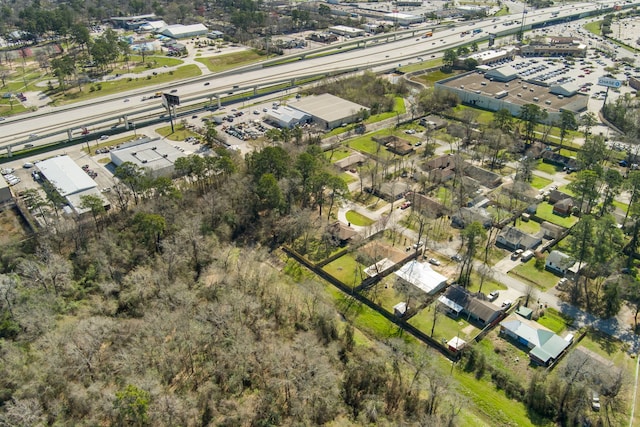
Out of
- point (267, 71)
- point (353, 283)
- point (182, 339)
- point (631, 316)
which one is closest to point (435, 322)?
point (353, 283)

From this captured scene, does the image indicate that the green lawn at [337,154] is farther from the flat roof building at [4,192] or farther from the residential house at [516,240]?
the flat roof building at [4,192]

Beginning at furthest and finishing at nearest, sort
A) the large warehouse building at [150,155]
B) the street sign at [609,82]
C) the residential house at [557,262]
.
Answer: the street sign at [609,82] → the large warehouse building at [150,155] → the residential house at [557,262]

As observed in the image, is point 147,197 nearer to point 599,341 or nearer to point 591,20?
point 599,341

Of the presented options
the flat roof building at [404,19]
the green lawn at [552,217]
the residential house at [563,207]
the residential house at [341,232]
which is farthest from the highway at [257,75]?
A: the residential house at [563,207]

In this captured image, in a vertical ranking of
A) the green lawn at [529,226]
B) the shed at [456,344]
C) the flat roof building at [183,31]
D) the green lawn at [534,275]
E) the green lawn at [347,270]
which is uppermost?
the flat roof building at [183,31]

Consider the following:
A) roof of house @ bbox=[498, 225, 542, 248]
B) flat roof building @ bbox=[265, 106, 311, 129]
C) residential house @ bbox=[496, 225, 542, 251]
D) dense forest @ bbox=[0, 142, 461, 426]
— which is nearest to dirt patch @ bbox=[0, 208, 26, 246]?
dense forest @ bbox=[0, 142, 461, 426]

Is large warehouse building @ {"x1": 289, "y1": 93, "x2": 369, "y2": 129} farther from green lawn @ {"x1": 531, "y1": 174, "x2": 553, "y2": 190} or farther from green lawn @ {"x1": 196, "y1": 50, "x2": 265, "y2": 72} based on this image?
green lawn @ {"x1": 196, "y1": 50, "x2": 265, "y2": 72}

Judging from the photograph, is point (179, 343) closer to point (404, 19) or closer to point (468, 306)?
point (468, 306)
